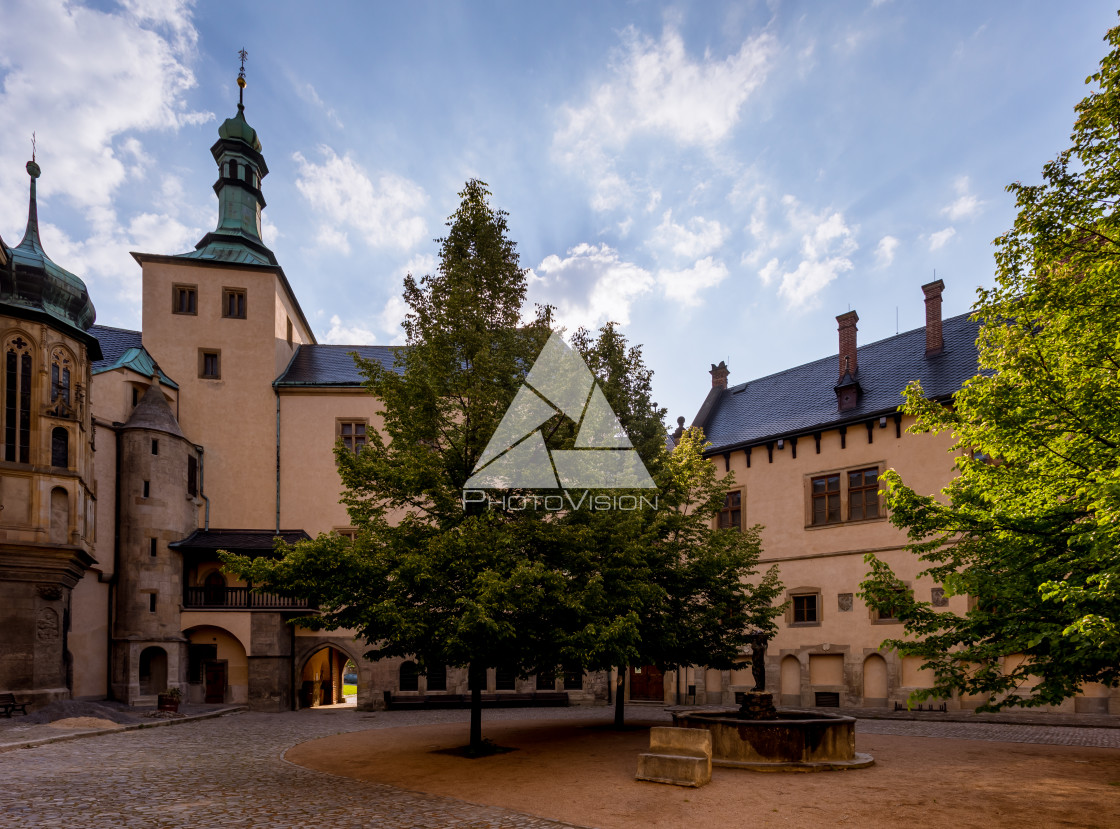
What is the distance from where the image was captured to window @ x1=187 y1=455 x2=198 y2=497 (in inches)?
1272

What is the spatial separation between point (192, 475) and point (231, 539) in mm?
3323

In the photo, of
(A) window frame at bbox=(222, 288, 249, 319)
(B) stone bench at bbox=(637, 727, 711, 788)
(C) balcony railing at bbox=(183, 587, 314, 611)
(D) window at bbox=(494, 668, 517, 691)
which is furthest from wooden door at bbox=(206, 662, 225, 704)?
(B) stone bench at bbox=(637, 727, 711, 788)

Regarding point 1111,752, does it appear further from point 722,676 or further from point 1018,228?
point 722,676

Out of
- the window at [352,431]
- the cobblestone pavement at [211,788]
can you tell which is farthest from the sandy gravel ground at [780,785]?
the window at [352,431]

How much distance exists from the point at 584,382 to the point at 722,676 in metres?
17.6

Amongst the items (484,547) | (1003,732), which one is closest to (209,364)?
(484,547)

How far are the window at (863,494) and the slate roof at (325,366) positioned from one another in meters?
19.0

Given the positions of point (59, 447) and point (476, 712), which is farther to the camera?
point (59, 447)

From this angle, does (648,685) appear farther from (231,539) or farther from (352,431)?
(231,539)

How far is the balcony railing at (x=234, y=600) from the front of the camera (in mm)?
30109

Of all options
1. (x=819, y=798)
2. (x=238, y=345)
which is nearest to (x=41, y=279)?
(x=238, y=345)

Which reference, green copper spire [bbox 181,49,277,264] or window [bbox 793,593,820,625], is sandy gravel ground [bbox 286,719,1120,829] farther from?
green copper spire [bbox 181,49,277,264]

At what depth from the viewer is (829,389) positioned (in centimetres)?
3177

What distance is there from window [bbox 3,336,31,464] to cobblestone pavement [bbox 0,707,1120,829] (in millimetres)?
9643
